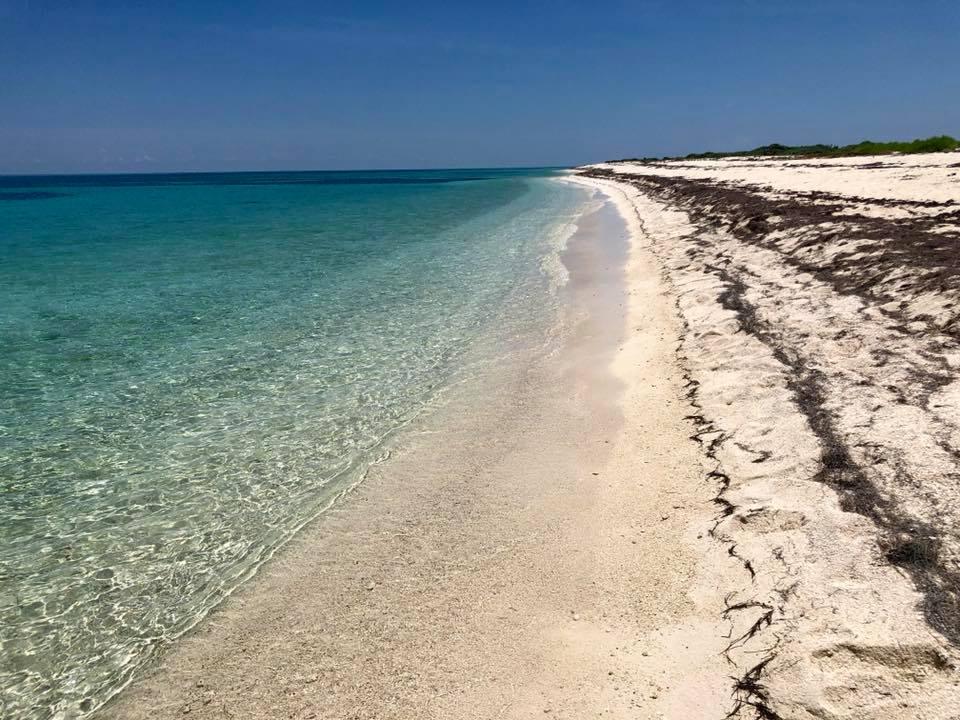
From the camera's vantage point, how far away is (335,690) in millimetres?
3738

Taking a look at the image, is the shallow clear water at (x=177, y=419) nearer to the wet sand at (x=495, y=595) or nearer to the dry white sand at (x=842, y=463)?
the wet sand at (x=495, y=595)

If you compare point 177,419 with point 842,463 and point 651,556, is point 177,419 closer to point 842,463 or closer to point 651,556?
point 651,556

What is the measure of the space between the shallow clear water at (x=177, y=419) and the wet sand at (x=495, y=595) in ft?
1.75

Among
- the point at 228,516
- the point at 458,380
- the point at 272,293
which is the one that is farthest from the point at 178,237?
the point at 228,516

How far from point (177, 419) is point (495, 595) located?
554 centimetres

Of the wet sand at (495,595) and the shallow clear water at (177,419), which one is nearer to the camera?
the wet sand at (495,595)

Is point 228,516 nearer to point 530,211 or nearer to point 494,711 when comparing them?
point 494,711

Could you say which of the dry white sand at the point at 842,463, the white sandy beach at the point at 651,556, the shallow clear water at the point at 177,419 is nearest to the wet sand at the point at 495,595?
the white sandy beach at the point at 651,556

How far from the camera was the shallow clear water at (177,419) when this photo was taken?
4.59 metres

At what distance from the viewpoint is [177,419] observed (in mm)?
7930

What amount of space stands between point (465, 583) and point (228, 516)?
2.63m

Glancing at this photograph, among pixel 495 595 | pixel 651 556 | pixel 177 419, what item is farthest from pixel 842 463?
pixel 177 419

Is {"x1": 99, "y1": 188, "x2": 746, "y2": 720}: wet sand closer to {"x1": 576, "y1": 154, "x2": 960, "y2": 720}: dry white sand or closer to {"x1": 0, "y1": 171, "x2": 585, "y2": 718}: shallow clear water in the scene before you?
{"x1": 576, "y1": 154, "x2": 960, "y2": 720}: dry white sand

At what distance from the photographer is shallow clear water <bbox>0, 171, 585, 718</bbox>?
4.59 meters
